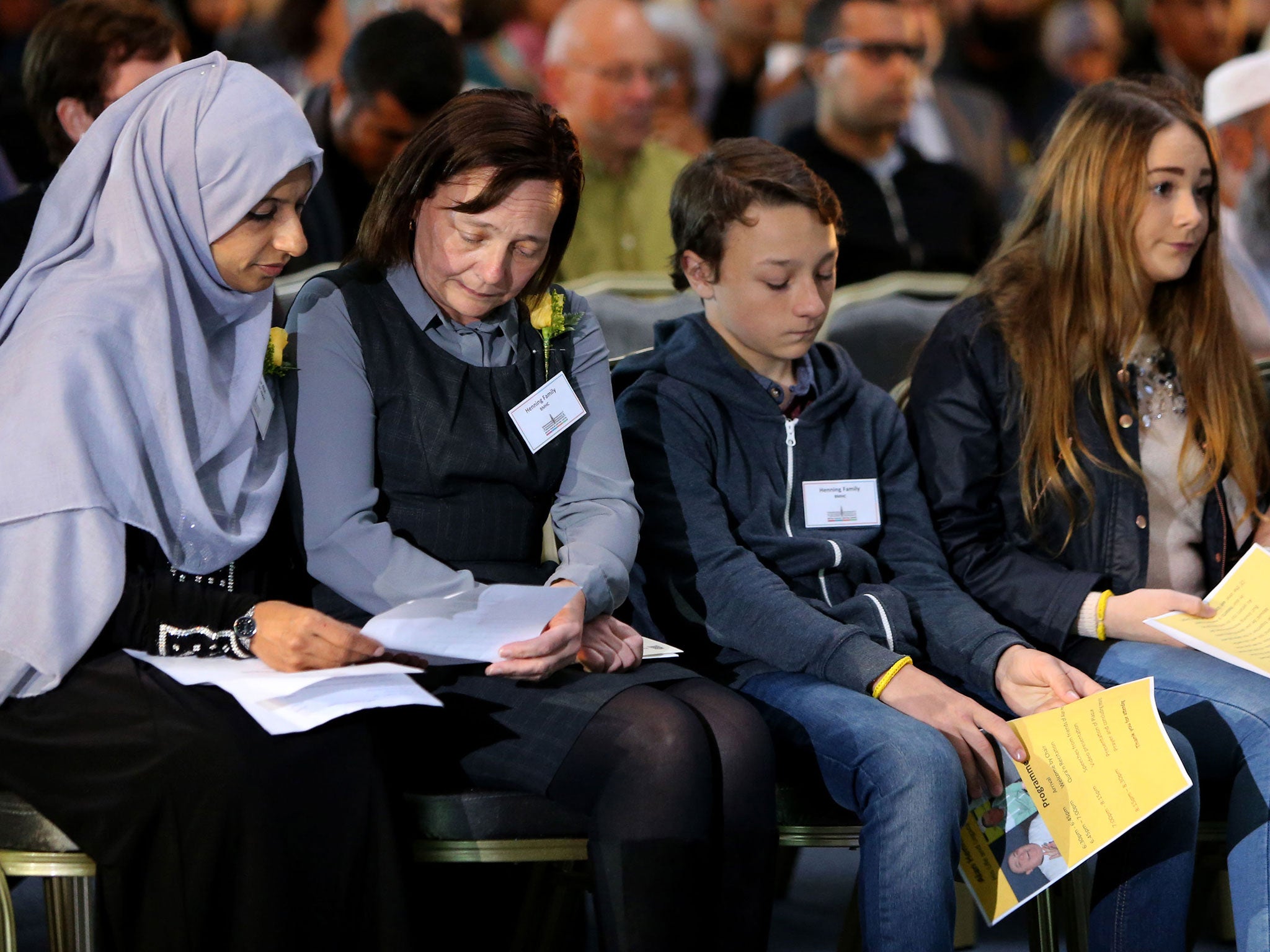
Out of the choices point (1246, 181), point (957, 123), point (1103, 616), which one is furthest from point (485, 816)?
point (1246, 181)

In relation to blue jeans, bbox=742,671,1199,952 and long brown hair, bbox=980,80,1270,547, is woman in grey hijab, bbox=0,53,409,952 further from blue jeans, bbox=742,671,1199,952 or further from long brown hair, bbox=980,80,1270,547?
long brown hair, bbox=980,80,1270,547

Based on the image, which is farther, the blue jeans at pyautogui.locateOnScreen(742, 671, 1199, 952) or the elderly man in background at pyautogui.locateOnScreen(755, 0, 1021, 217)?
the elderly man in background at pyautogui.locateOnScreen(755, 0, 1021, 217)

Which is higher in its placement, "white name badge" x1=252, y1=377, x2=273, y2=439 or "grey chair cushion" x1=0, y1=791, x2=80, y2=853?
"white name badge" x1=252, y1=377, x2=273, y2=439

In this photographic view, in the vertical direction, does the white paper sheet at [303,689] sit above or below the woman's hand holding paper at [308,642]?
below

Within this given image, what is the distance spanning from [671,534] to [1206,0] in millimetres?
3039

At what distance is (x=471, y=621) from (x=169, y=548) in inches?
14.9

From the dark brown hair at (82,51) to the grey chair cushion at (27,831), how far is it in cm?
140

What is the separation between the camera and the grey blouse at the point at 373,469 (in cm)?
177

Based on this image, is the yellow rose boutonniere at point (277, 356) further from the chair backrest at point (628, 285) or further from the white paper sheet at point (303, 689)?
the chair backrest at point (628, 285)

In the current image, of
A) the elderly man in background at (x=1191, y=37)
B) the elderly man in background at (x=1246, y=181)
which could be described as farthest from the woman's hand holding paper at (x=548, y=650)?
the elderly man in background at (x=1191, y=37)

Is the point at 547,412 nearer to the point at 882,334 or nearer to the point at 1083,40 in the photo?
the point at 882,334

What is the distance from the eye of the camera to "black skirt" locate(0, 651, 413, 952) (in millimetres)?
1506

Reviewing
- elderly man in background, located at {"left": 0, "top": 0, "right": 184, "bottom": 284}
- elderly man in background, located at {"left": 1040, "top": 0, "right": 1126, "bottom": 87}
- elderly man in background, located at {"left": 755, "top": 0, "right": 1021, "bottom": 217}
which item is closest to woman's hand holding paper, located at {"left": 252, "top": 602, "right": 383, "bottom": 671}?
elderly man in background, located at {"left": 0, "top": 0, "right": 184, "bottom": 284}

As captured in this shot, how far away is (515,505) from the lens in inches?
76.2
